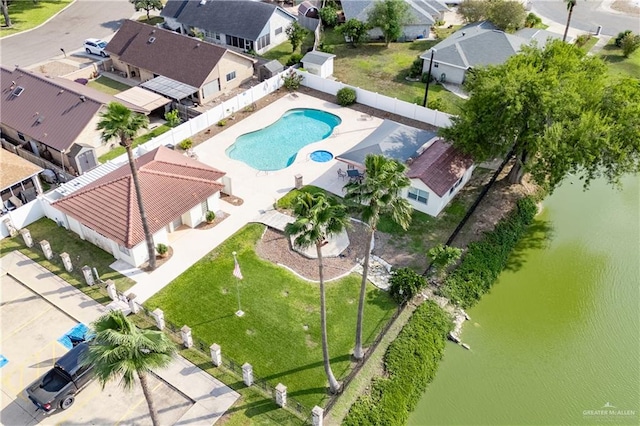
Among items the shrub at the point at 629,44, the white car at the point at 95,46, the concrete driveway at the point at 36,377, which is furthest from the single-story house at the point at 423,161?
the white car at the point at 95,46

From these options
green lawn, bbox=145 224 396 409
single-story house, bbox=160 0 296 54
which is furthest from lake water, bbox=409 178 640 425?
single-story house, bbox=160 0 296 54

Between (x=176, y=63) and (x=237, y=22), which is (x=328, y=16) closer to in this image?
(x=237, y=22)

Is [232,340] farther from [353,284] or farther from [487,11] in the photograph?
[487,11]

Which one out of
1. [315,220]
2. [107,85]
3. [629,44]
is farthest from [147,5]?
[315,220]

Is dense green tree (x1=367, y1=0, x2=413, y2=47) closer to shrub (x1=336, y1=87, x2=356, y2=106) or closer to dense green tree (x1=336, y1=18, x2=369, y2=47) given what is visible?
dense green tree (x1=336, y1=18, x2=369, y2=47)

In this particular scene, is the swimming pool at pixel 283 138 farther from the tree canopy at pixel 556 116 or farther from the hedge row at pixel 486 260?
the hedge row at pixel 486 260

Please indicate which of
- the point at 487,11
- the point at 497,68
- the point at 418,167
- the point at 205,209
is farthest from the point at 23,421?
the point at 487,11
